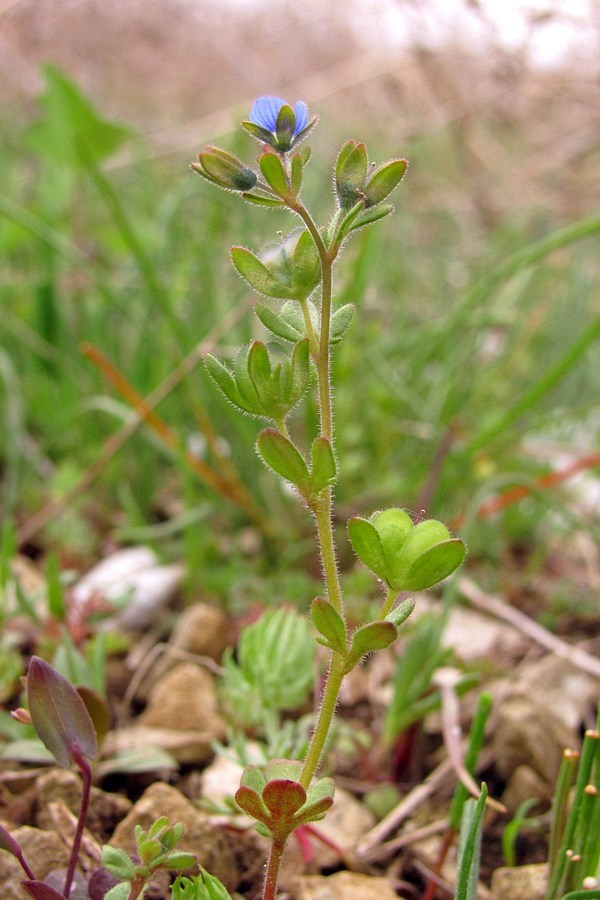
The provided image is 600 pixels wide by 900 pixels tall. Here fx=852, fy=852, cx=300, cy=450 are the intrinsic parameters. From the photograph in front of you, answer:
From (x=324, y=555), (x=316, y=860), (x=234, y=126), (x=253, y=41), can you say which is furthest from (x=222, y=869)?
(x=253, y=41)

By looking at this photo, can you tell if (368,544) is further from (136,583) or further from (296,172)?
(136,583)

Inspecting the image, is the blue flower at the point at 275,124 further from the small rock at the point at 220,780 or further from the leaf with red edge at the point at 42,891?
the small rock at the point at 220,780

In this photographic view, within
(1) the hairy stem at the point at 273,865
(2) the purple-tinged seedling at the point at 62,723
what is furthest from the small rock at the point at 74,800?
(1) the hairy stem at the point at 273,865

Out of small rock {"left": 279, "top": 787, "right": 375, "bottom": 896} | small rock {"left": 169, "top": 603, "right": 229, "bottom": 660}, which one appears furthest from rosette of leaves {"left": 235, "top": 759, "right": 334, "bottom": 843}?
small rock {"left": 169, "top": 603, "right": 229, "bottom": 660}

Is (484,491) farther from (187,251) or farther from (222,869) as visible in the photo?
(187,251)

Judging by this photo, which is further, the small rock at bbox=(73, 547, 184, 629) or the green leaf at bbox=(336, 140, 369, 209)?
the small rock at bbox=(73, 547, 184, 629)

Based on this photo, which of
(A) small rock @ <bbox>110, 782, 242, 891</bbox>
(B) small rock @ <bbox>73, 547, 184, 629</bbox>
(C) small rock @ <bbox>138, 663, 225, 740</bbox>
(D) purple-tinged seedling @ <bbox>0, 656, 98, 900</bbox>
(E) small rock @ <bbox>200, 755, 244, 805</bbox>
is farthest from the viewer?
(B) small rock @ <bbox>73, 547, 184, 629</bbox>

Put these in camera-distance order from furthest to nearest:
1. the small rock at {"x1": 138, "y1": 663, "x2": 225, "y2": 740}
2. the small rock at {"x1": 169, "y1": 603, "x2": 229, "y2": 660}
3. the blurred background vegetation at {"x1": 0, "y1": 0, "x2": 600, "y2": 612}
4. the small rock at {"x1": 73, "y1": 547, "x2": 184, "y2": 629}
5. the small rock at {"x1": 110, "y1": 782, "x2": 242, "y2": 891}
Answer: the blurred background vegetation at {"x1": 0, "y1": 0, "x2": 600, "y2": 612} → the small rock at {"x1": 73, "y1": 547, "x2": 184, "y2": 629} → the small rock at {"x1": 169, "y1": 603, "x2": 229, "y2": 660} → the small rock at {"x1": 138, "y1": 663, "x2": 225, "y2": 740} → the small rock at {"x1": 110, "y1": 782, "x2": 242, "y2": 891}

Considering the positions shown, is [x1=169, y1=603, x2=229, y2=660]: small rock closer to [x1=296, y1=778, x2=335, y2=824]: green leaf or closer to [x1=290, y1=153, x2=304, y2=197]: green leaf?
[x1=296, y1=778, x2=335, y2=824]: green leaf

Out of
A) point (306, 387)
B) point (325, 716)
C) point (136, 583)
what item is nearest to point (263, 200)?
point (306, 387)
